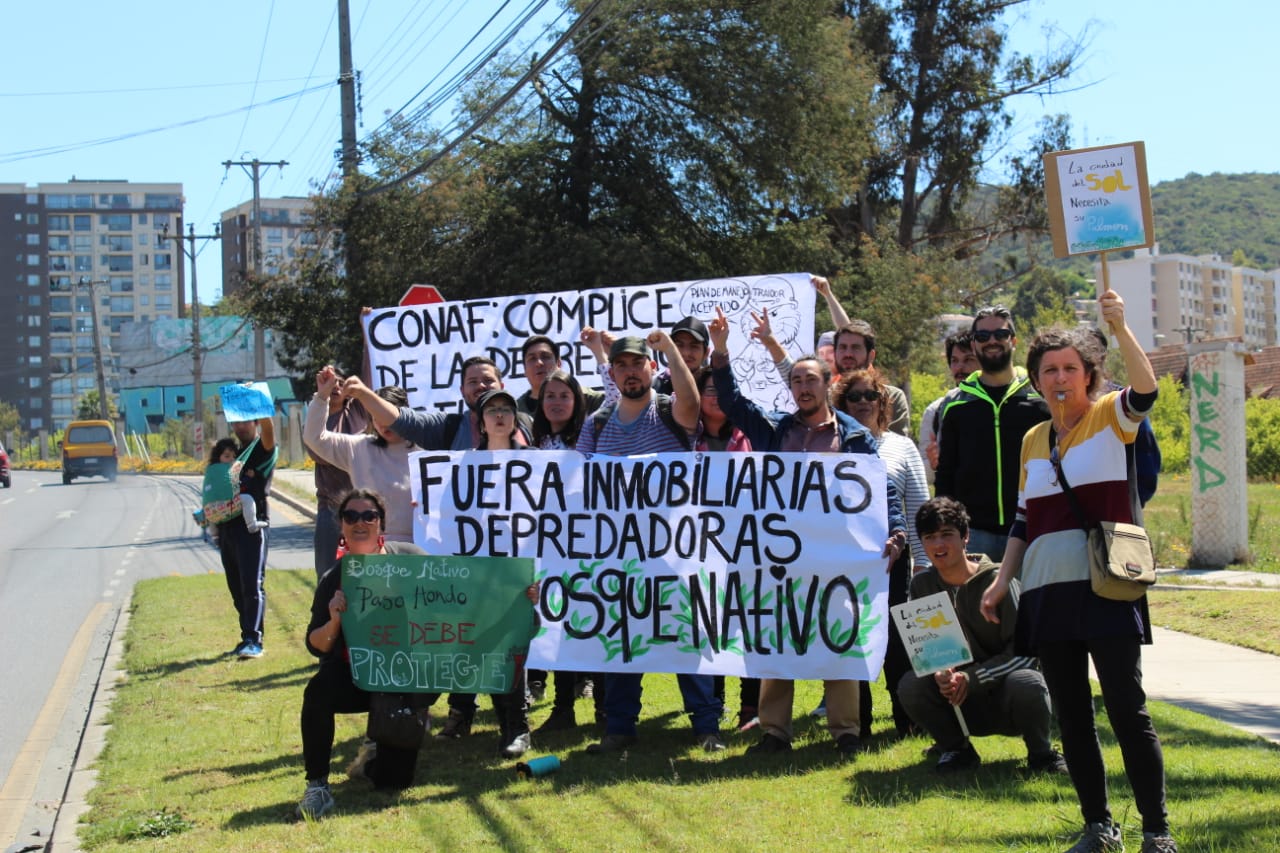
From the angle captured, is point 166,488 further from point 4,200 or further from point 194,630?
point 4,200

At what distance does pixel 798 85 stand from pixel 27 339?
503 ft

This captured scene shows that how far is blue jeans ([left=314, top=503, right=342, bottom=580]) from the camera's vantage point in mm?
8875

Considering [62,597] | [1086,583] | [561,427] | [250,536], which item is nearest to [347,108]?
[62,597]

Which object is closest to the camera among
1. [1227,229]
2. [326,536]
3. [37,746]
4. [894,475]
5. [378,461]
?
[894,475]

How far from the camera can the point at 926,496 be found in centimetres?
671

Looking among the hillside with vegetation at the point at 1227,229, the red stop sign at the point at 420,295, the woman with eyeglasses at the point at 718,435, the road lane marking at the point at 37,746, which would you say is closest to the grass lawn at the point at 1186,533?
the woman with eyeglasses at the point at 718,435

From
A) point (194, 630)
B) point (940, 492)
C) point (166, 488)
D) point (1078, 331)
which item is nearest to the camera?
point (1078, 331)

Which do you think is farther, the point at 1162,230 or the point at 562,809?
the point at 1162,230

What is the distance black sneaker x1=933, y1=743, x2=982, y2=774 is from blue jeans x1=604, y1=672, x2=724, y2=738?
3.84 ft

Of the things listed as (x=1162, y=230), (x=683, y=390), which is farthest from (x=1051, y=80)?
(x=1162, y=230)

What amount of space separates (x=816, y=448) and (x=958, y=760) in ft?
5.12

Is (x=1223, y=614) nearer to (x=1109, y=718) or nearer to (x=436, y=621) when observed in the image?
(x=1109, y=718)

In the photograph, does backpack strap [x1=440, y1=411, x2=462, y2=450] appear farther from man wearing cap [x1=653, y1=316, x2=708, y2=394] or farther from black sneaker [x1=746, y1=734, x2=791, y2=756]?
black sneaker [x1=746, y1=734, x2=791, y2=756]

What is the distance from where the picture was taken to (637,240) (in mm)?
20969
